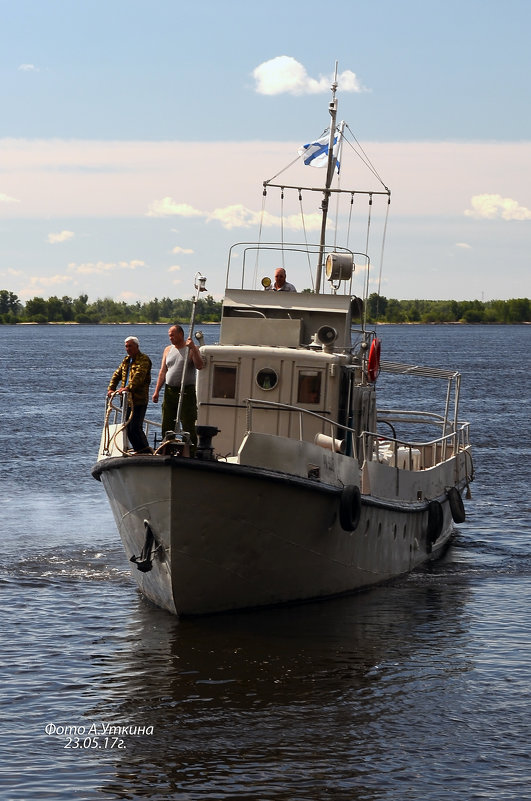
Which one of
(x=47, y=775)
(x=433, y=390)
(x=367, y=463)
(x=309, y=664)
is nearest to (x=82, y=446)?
(x=367, y=463)

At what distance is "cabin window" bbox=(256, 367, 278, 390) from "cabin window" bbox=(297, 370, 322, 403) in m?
0.35

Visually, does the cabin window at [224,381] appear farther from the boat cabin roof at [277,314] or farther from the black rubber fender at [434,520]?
the black rubber fender at [434,520]

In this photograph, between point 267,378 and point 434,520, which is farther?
point 434,520

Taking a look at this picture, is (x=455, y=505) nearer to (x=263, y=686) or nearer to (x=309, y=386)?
(x=309, y=386)

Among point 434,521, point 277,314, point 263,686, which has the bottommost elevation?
point 263,686

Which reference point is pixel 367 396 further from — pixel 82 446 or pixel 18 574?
pixel 82 446

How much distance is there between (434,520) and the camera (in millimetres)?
18938

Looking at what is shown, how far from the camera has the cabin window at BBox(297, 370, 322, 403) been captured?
617 inches

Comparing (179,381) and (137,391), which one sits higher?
(179,381)

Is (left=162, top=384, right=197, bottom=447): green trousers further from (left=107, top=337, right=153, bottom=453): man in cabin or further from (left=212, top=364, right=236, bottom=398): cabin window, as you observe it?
(left=212, top=364, right=236, bottom=398): cabin window

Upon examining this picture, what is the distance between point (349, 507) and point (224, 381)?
2678 millimetres

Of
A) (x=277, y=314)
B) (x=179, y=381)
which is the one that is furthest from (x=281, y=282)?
(x=179, y=381)

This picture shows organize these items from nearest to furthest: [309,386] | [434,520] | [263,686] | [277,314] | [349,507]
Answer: [263,686], [349,507], [309,386], [277,314], [434,520]

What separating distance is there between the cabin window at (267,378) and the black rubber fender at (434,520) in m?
4.26
